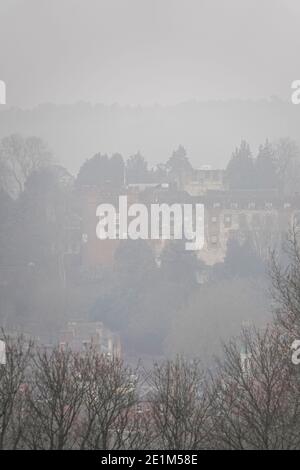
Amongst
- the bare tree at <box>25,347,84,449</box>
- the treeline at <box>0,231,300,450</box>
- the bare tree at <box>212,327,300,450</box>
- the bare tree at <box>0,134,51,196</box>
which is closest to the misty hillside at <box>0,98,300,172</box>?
the bare tree at <box>0,134,51,196</box>

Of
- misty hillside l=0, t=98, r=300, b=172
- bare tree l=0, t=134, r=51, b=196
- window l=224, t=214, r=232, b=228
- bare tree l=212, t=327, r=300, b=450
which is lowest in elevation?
bare tree l=212, t=327, r=300, b=450

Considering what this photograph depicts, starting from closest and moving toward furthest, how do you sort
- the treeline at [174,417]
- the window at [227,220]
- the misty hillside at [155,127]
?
the treeline at [174,417] → the window at [227,220] → the misty hillside at [155,127]

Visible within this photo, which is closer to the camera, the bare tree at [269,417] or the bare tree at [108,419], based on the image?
the bare tree at [269,417]

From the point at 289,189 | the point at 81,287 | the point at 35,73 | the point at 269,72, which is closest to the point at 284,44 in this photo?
the point at 269,72

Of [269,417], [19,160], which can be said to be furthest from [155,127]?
[269,417]

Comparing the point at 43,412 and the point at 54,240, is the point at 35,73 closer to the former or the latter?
the point at 54,240

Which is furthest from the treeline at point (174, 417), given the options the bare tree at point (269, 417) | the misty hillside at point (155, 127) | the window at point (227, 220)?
the misty hillside at point (155, 127)

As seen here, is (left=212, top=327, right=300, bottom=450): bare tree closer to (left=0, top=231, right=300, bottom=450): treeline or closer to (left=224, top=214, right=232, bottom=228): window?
(left=0, top=231, right=300, bottom=450): treeline

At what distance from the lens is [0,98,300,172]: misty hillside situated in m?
91.6

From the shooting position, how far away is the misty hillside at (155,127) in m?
91.6

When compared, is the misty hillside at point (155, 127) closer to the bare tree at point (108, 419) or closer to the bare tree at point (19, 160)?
the bare tree at point (19, 160)

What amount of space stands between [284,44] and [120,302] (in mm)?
155969

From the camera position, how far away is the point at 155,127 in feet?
351

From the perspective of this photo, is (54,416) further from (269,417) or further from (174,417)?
(269,417)
